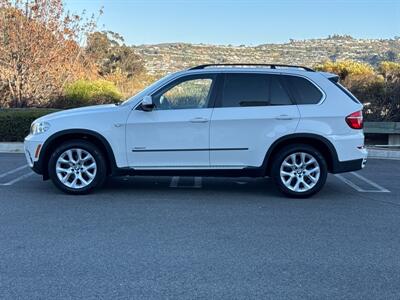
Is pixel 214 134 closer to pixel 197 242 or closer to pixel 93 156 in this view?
pixel 93 156

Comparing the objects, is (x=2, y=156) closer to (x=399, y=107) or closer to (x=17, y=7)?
(x=17, y=7)

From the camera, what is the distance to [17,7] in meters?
16.6

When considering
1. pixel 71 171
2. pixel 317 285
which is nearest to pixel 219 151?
pixel 71 171

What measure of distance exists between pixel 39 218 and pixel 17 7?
Answer: 11926 mm

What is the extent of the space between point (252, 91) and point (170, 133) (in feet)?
4.30

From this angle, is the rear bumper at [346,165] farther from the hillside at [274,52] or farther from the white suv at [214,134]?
the hillside at [274,52]

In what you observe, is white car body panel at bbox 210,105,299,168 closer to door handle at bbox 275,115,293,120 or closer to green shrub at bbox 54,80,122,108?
door handle at bbox 275,115,293,120

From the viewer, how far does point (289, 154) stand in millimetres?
7691

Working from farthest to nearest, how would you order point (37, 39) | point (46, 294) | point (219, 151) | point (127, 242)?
1. point (37, 39)
2. point (219, 151)
3. point (127, 242)
4. point (46, 294)

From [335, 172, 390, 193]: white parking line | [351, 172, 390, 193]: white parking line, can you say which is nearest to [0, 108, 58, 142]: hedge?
[335, 172, 390, 193]: white parking line

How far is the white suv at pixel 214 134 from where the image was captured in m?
7.62

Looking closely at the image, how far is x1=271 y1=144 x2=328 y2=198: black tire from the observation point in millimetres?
7695

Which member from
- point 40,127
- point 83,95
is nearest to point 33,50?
point 83,95

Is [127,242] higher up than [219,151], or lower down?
lower down
